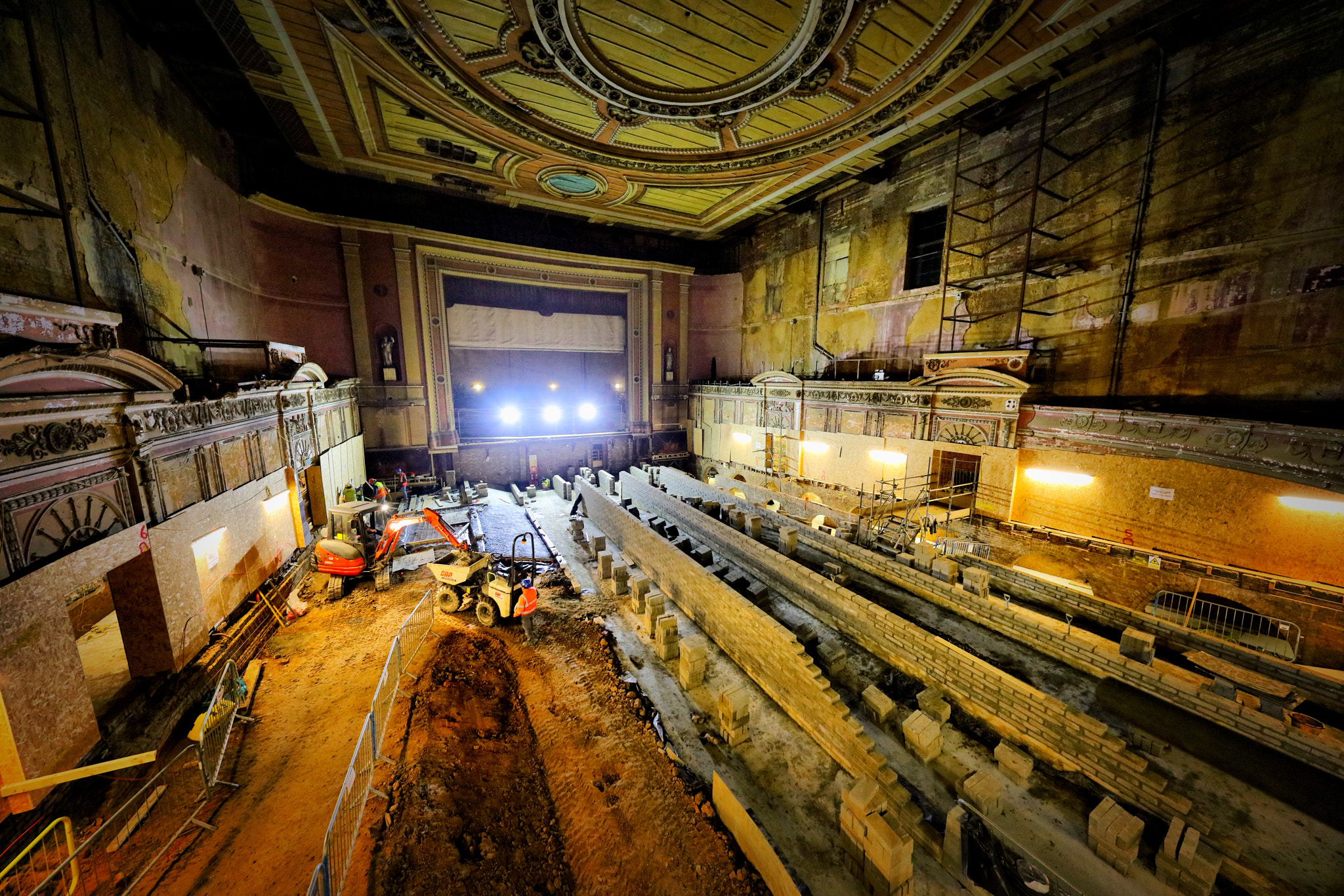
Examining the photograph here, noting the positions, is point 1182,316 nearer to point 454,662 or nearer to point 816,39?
point 816,39

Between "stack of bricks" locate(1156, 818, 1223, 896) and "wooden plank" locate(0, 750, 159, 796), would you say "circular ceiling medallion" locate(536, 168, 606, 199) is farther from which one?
"stack of bricks" locate(1156, 818, 1223, 896)

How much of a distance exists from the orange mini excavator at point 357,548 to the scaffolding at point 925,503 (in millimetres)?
8882

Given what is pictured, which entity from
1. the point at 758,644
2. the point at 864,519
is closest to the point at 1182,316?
the point at 864,519

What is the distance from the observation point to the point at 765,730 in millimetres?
5367

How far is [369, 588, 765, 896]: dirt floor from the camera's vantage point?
150 inches

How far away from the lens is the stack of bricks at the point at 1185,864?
331cm

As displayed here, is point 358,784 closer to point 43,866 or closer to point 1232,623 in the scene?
point 43,866

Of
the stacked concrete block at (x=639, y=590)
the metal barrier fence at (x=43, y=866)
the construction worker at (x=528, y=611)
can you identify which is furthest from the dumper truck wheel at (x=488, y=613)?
the metal barrier fence at (x=43, y=866)

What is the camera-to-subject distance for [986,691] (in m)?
5.16

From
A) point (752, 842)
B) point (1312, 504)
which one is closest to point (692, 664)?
point (752, 842)

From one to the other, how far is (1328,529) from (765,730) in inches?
368

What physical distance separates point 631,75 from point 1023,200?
9.53 m

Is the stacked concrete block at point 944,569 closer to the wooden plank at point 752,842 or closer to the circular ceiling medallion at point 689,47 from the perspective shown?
the wooden plank at point 752,842

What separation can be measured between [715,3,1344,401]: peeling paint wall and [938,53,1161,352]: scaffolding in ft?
0.12
